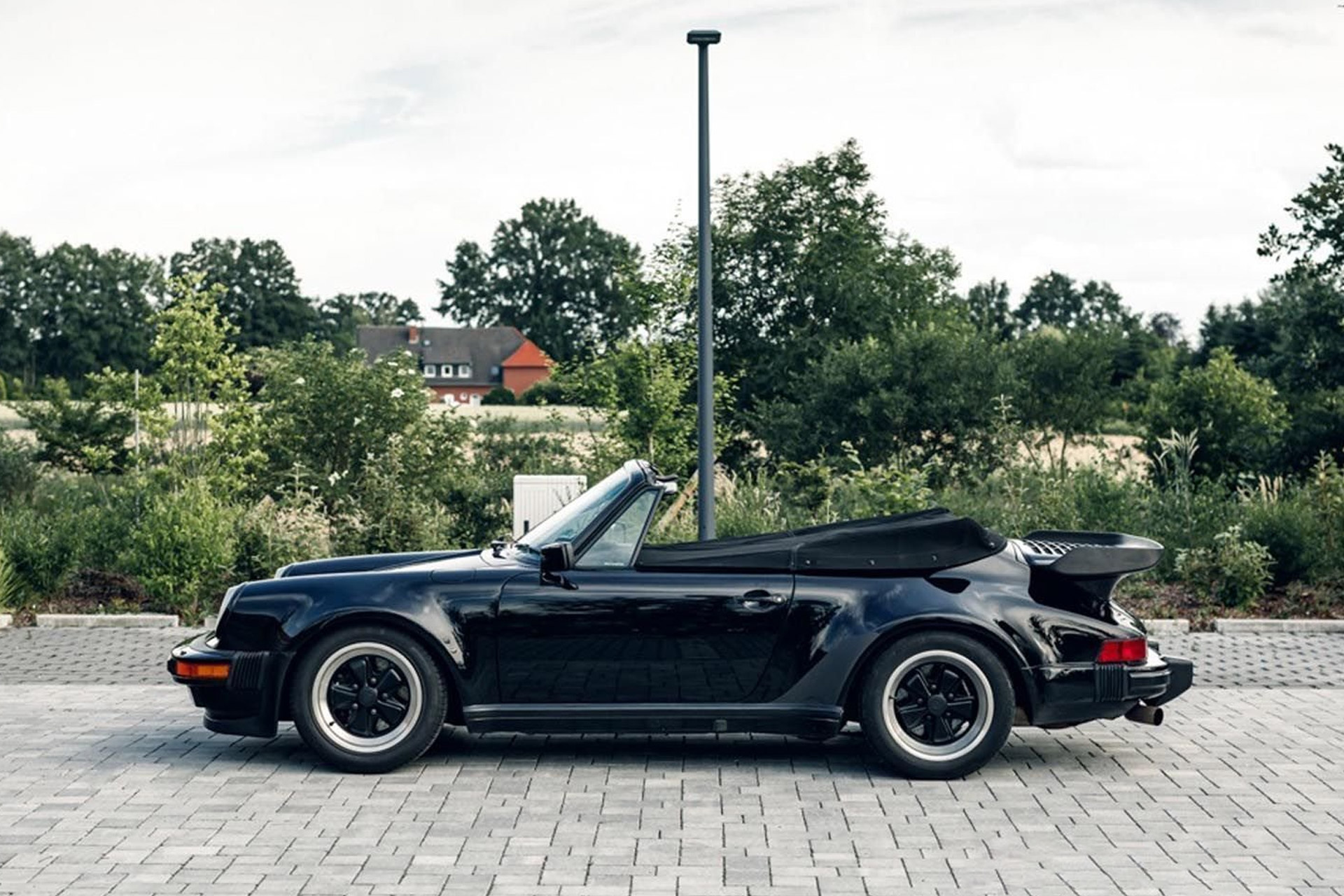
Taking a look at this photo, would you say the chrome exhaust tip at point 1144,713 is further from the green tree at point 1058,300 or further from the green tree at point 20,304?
the green tree at point 1058,300

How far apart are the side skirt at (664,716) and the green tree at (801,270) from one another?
34712 millimetres

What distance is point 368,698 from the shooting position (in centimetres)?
805

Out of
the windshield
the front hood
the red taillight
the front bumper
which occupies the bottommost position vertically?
the front bumper

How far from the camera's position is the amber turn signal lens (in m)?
8.11

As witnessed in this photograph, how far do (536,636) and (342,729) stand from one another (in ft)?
3.29

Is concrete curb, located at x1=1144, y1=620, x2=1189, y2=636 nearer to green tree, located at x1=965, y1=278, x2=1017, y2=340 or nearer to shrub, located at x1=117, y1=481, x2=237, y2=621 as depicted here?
shrub, located at x1=117, y1=481, x2=237, y2=621

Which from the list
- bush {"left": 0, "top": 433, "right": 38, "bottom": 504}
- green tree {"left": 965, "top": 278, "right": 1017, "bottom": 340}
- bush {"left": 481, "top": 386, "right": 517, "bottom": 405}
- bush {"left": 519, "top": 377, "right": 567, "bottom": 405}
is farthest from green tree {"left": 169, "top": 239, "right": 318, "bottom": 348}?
bush {"left": 0, "top": 433, "right": 38, "bottom": 504}

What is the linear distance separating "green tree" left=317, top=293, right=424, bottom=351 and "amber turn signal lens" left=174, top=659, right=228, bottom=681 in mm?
111309

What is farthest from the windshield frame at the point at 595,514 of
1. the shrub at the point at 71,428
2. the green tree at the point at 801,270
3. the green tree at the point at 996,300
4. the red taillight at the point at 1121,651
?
the green tree at the point at 996,300

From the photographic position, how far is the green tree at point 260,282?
111062mm

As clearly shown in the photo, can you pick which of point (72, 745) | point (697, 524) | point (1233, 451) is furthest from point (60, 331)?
point (72, 745)

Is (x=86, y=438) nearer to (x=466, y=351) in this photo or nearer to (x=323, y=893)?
(x=323, y=893)

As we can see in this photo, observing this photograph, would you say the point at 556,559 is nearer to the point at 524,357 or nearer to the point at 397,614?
the point at 397,614

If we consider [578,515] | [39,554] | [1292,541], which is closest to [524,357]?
[39,554]
